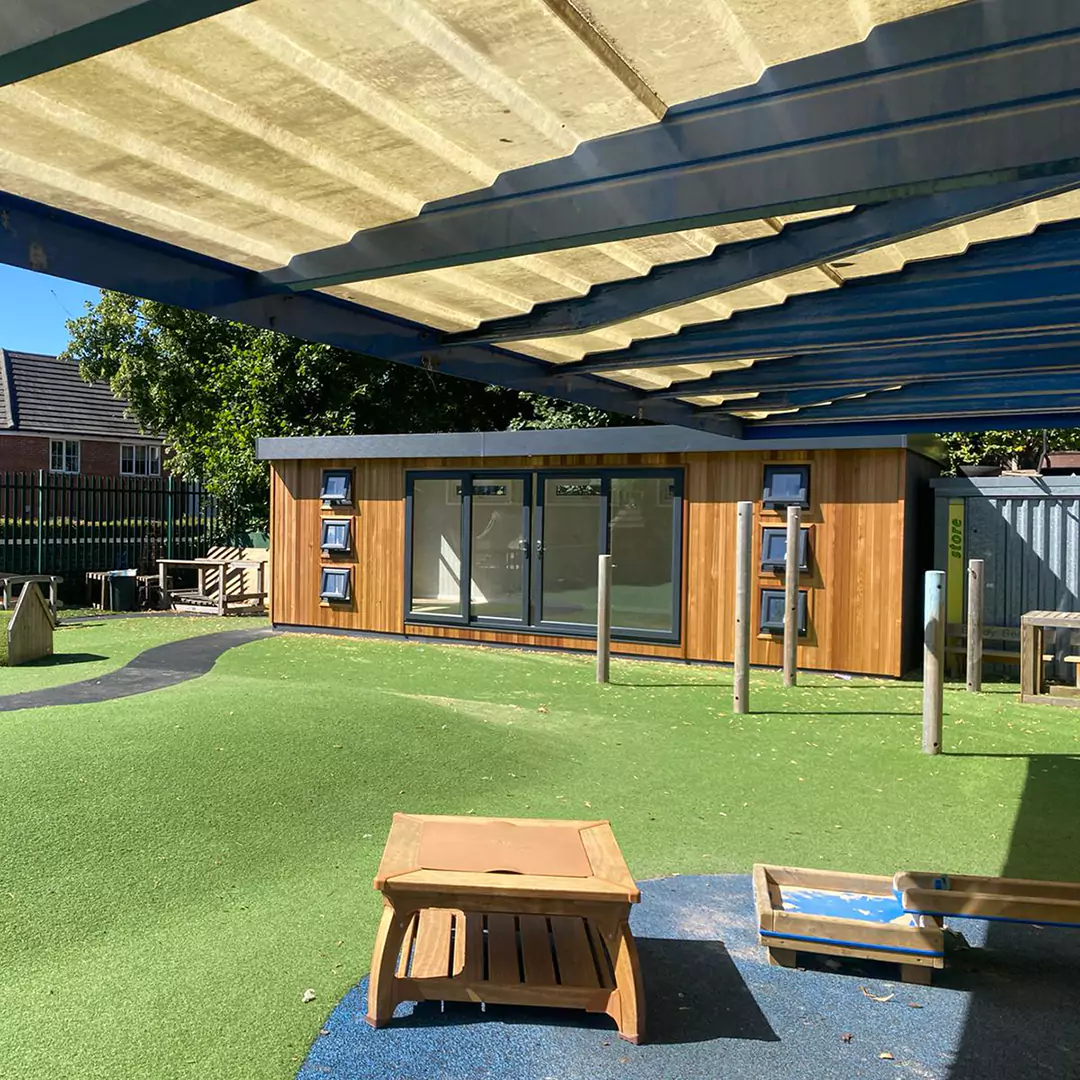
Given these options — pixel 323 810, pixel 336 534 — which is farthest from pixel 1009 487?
pixel 323 810

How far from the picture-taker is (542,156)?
2.84m

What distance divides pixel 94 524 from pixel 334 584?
7159 mm

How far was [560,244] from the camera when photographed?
9.85ft

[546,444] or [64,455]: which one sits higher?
[64,455]

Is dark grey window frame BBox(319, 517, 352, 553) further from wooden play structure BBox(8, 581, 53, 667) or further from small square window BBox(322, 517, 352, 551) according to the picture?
wooden play structure BBox(8, 581, 53, 667)

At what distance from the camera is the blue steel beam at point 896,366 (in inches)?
210

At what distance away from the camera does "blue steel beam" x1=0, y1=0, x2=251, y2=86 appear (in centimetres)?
142

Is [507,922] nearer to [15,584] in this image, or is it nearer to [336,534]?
[336,534]

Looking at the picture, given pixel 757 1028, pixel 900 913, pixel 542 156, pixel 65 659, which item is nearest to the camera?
pixel 542 156

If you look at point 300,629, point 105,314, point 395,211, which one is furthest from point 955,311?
point 105,314

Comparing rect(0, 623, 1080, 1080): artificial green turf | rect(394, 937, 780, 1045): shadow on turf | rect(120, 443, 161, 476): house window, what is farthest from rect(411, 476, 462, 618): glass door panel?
rect(120, 443, 161, 476): house window

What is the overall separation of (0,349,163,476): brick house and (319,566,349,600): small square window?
19438 millimetres

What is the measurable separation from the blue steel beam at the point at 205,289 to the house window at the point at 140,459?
29755mm

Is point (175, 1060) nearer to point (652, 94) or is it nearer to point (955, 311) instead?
point (652, 94)
